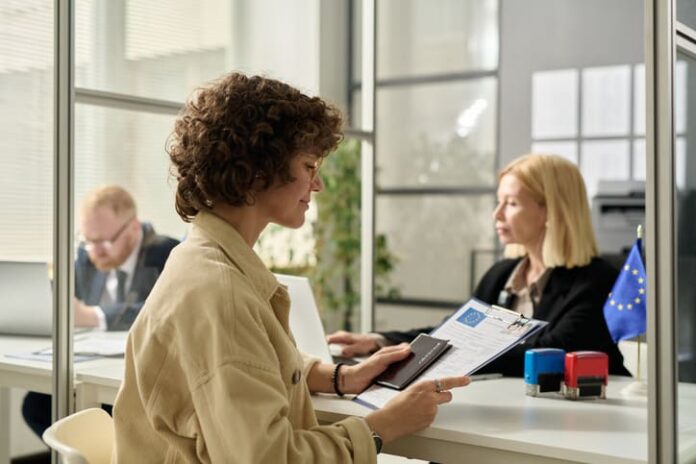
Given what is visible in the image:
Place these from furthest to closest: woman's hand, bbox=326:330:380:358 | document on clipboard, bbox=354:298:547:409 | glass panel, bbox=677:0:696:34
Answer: woman's hand, bbox=326:330:380:358 < document on clipboard, bbox=354:298:547:409 < glass panel, bbox=677:0:696:34

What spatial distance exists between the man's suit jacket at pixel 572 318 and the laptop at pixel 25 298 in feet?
3.10

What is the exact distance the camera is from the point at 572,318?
2.54 meters

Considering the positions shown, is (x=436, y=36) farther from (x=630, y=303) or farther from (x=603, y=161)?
(x=630, y=303)

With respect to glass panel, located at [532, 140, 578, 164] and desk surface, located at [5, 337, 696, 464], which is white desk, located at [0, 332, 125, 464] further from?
glass panel, located at [532, 140, 578, 164]

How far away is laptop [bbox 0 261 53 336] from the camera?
2.42 metres

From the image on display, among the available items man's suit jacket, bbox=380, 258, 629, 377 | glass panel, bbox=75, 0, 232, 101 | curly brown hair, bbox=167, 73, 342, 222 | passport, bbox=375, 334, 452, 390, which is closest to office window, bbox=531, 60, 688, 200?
glass panel, bbox=75, 0, 232, 101

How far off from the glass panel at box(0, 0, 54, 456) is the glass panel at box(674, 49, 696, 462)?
146 centimetres

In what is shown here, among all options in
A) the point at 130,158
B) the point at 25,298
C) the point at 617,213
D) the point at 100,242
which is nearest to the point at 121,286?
the point at 100,242

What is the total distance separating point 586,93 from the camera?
17.0ft

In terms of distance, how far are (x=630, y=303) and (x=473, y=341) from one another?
0.46 m

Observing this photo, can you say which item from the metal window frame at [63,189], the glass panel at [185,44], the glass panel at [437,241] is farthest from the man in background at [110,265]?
the glass panel at [437,241]

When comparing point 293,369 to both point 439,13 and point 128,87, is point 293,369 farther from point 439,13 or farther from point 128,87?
point 439,13

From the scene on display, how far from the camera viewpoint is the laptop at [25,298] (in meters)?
2.42

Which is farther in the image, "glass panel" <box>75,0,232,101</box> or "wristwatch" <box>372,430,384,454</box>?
"glass panel" <box>75,0,232,101</box>
